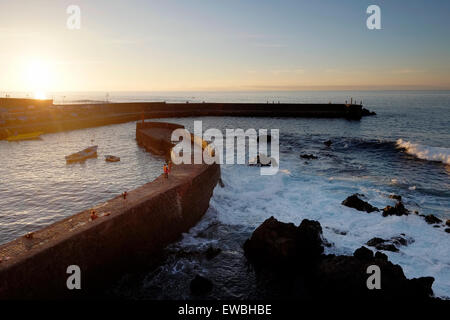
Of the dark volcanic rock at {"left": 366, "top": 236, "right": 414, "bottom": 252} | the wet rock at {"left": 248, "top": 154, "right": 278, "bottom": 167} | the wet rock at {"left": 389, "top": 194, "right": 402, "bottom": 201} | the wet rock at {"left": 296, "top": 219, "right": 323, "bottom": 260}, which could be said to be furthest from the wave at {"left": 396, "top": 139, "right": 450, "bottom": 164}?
the wet rock at {"left": 296, "top": 219, "right": 323, "bottom": 260}

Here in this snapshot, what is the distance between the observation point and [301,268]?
12.3 meters

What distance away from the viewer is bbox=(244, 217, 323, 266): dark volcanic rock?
12.4 meters

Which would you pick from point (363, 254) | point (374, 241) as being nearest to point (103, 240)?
point (363, 254)

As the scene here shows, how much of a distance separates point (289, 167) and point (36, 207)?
21429 millimetres

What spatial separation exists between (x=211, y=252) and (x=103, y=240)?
4648 millimetres

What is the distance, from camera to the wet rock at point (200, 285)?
10.7 m

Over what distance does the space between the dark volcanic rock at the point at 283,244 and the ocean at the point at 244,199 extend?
804mm

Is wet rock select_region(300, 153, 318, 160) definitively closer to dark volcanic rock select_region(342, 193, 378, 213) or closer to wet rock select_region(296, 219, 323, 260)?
dark volcanic rock select_region(342, 193, 378, 213)

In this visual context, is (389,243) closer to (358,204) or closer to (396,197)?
(358,204)

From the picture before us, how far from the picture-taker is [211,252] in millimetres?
13102

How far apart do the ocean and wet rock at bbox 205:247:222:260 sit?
0.54 ft
